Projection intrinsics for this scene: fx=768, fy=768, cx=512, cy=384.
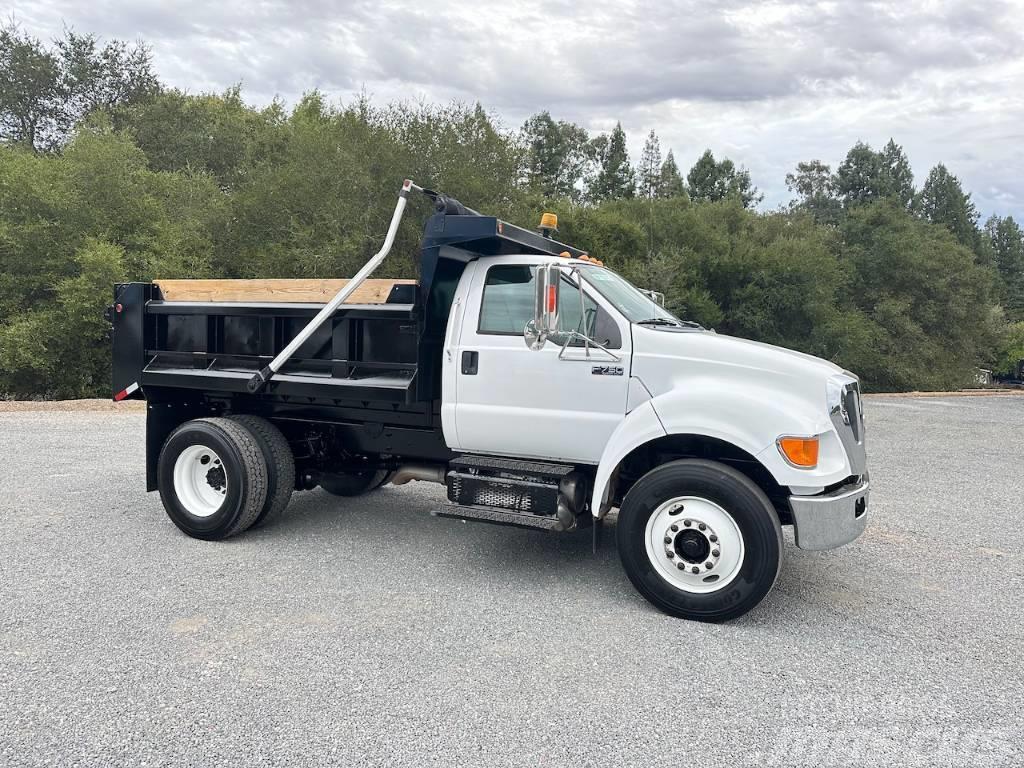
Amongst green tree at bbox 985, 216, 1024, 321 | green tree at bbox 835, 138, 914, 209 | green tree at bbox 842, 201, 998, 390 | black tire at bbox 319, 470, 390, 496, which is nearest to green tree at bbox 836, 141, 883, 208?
green tree at bbox 835, 138, 914, 209

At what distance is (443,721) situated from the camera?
3312mm

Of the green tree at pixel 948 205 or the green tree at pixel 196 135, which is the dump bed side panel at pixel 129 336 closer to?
the green tree at pixel 196 135

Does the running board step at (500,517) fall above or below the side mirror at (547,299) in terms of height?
below

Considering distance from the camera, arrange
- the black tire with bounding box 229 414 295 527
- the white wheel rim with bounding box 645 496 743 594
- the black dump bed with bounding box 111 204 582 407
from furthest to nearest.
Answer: the black tire with bounding box 229 414 295 527, the black dump bed with bounding box 111 204 582 407, the white wheel rim with bounding box 645 496 743 594

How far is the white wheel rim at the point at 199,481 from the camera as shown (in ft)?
19.7

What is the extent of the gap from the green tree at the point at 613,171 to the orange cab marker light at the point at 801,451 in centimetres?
4961

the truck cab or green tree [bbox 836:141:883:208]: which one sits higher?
green tree [bbox 836:141:883:208]

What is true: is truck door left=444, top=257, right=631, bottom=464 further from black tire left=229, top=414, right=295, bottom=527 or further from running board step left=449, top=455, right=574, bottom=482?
black tire left=229, top=414, right=295, bottom=527

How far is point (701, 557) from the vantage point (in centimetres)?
452

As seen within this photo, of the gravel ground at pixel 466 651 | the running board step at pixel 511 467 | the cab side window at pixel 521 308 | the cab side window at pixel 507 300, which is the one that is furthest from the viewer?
the cab side window at pixel 507 300

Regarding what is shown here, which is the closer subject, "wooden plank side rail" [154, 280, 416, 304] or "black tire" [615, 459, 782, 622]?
"black tire" [615, 459, 782, 622]

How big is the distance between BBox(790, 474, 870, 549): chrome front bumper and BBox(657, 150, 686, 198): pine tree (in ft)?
156

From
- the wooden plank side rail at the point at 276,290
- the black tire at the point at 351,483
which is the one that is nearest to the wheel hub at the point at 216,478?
the black tire at the point at 351,483

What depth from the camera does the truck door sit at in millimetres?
4938
